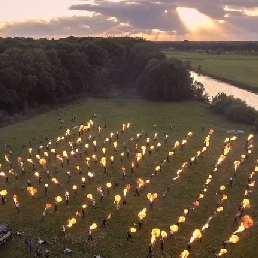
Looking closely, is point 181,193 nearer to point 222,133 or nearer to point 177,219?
point 177,219

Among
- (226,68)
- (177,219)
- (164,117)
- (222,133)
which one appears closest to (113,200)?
(177,219)

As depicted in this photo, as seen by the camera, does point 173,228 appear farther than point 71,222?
No

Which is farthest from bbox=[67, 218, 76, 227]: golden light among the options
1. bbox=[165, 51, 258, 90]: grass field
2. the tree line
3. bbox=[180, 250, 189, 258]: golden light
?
bbox=[165, 51, 258, 90]: grass field

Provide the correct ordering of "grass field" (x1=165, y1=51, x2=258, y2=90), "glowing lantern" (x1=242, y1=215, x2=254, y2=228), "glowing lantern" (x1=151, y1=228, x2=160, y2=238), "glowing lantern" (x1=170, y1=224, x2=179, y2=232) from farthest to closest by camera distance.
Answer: "grass field" (x1=165, y1=51, x2=258, y2=90) → "glowing lantern" (x1=242, y1=215, x2=254, y2=228) → "glowing lantern" (x1=170, y1=224, x2=179, y2=232) → "glowing lantern" (x1=151, y1=228, x2=160, y2=238)

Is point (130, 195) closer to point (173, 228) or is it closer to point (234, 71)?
point (173, 228)

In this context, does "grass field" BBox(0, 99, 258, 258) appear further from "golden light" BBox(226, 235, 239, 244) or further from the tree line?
the tree line

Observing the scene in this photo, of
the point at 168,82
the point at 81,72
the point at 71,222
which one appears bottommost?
the point at 71,222

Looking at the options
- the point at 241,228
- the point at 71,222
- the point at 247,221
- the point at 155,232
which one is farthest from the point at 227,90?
the point at 155,232
